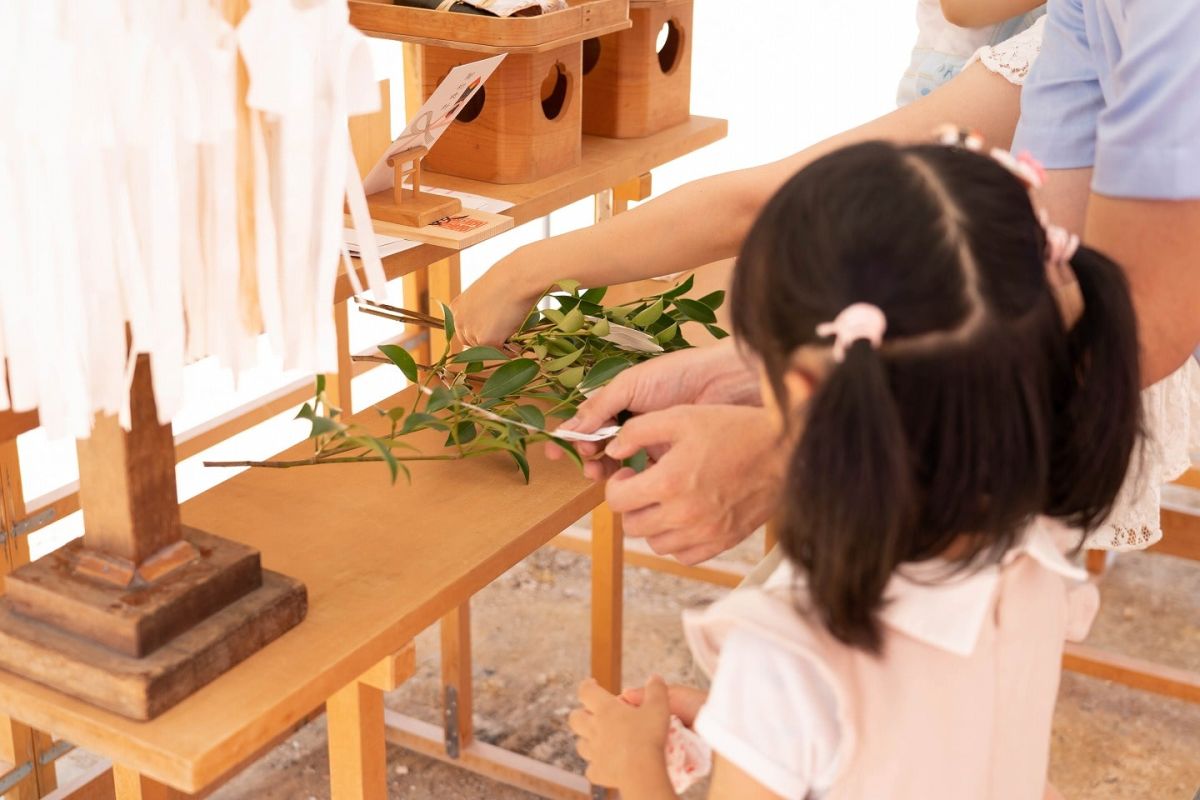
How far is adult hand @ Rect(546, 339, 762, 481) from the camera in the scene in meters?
1.29

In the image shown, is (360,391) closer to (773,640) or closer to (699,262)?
(699,262)

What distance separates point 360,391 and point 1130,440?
107 inches

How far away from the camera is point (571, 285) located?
1.44 meters

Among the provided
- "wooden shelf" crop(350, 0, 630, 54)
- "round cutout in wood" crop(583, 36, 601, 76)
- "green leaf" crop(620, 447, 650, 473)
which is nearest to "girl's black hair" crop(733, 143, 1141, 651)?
"green leaf" crop(620, 447, 650, 473)

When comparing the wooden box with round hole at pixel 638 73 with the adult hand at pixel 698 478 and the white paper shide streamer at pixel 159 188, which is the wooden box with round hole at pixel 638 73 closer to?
the adult hand at pixel 698 478

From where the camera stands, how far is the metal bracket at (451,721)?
2.21 metres

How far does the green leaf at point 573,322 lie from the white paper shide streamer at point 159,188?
0.52 meters

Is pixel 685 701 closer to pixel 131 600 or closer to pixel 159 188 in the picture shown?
pixel 131 600

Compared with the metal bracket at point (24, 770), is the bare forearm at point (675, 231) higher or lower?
higher

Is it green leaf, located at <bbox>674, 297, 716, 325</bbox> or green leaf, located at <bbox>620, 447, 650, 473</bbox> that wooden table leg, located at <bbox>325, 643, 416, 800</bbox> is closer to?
green leaf, located at <bbox>620, 447, 650, 473</bbox>

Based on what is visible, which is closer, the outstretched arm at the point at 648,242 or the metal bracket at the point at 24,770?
the outstretched arm at the point at 648,242

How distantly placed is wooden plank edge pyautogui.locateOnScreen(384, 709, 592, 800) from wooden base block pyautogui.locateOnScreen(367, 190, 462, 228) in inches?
35.5

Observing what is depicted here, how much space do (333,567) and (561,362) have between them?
0.35 m

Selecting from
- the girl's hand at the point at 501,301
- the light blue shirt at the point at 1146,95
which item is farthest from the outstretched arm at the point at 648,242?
the light blue shirt at the point at 1146,95
